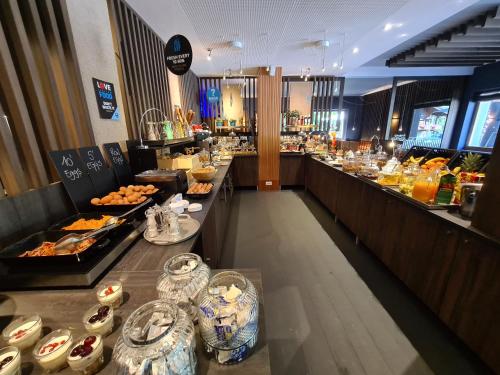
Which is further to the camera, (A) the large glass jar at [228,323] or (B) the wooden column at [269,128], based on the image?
(B) the wooden column at [269,128]

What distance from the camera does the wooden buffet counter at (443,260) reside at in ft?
4.11

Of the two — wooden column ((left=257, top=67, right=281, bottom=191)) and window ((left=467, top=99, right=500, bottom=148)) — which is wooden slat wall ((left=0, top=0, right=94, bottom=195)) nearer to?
wooden column ((left=257, top=67, right=281, bottom=191))

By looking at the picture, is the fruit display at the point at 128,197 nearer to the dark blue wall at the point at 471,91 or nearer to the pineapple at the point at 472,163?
the pineapple at the point at 472,163

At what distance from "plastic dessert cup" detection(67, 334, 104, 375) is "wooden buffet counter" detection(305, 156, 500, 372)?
1972 mm

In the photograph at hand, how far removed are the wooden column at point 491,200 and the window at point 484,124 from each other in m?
8.94

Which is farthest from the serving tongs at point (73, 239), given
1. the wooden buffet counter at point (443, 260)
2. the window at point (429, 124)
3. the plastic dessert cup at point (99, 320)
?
the window at point (429, 124)

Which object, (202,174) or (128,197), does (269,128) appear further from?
(128,197)

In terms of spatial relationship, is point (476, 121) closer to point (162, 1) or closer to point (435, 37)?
point (435, 37)

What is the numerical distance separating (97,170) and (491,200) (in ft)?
9.43

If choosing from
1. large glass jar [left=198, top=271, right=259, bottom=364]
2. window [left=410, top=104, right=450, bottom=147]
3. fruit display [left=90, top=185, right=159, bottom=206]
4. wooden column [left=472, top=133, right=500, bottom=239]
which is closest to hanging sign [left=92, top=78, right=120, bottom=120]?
fruit display [left=90, top=185, right=159, bottom=206]

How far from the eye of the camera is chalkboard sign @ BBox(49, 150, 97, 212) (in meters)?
1.50

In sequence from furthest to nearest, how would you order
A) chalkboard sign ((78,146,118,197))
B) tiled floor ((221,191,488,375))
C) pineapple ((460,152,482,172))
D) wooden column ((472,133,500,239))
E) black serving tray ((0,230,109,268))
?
pineapple ((460,152,482,172)), chalkboard sign ((78,146,118,197)), tiled floor ((221,191,488,375)), wooden column ((472,133,500,239)), black serving tray ((0,230,109,268))

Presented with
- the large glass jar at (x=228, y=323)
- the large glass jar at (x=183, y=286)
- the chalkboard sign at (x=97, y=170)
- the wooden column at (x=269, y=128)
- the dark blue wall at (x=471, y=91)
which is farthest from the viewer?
the dark blue wall at (x=471, y=91)

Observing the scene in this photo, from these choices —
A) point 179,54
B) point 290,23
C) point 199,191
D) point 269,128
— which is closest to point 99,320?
point 199,191
